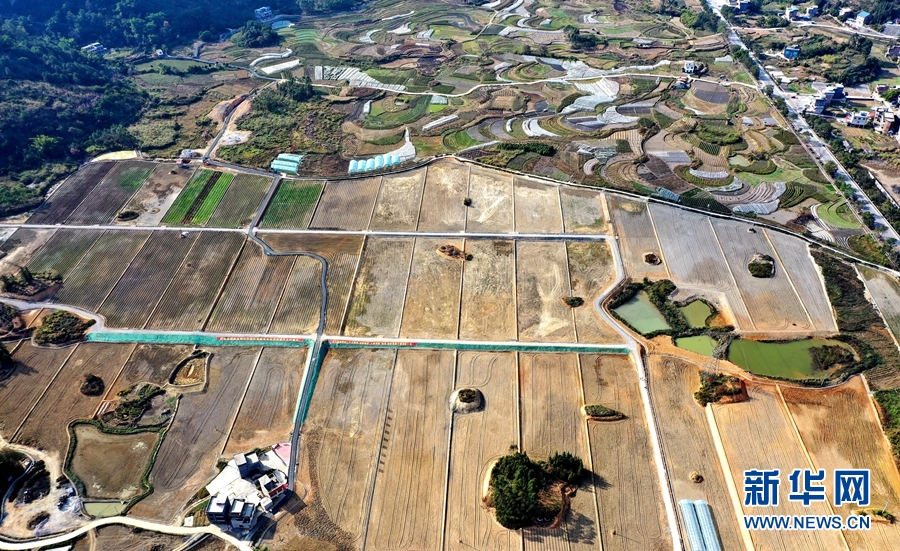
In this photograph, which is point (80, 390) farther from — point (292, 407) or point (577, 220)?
point (577, 220)

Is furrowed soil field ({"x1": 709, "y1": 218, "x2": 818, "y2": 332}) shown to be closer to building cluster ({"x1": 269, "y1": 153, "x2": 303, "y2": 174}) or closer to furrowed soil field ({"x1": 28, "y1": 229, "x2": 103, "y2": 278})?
building cluster ({"x1": 269, "y1": 153, "x2": 303, "y2": 174})

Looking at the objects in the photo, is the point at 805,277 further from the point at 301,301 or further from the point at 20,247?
the point at 20,247

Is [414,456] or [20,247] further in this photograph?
[20,247]

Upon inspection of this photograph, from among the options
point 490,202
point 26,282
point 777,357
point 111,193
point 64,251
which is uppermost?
point 111,193

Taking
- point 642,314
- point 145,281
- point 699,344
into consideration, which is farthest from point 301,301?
point 699,344

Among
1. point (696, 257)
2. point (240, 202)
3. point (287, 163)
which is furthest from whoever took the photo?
point (287, 163)

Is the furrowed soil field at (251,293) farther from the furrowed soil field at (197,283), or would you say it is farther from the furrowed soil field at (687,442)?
the furrowed soil field at (687,442)

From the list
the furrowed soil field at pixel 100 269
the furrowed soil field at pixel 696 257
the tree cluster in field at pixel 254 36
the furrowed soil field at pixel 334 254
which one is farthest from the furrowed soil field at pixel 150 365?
the tree cluster in field at pixel 254 36

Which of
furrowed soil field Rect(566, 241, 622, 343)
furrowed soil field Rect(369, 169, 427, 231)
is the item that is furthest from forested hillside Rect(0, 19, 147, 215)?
furrowed soil field Rect(566, 241, 622, 343)
